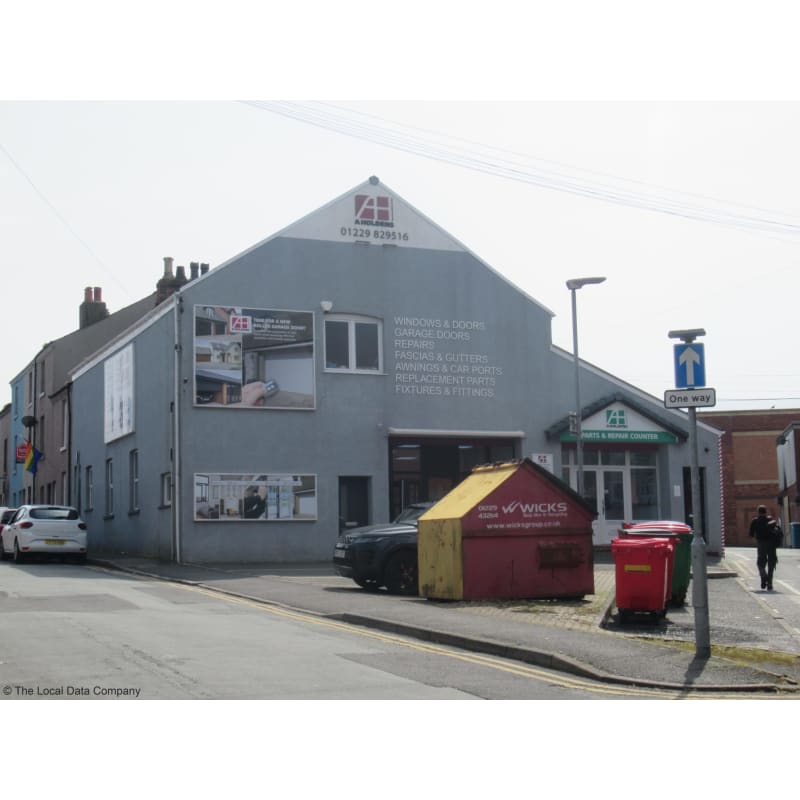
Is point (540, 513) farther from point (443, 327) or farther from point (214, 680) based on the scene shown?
point (443, 327)

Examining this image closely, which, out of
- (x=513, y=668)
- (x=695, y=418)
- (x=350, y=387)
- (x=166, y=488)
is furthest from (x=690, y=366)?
(x=166, y=488)

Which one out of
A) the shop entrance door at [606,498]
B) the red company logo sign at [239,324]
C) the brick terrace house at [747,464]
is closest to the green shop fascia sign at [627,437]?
the shop entrance door at [606,498]

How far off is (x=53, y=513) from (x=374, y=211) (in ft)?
38.3

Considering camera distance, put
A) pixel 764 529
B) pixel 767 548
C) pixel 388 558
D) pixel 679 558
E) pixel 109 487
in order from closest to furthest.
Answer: pixel 679 558, pixel 388 558, pixel 767 548, pixel 764 529, pixel 109 487

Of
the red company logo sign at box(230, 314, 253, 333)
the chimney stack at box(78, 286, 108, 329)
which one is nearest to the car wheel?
the red company logo sign at box(230, 314, 253, 333)

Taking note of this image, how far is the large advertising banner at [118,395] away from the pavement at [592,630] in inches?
471

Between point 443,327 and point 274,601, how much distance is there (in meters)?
15.5

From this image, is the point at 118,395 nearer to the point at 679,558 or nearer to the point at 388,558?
the point at 388,558

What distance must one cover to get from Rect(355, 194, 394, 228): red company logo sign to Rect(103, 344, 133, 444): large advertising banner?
8043 millimetres

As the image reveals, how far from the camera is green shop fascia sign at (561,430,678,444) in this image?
3333 centimetres

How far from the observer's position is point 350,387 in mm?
30906

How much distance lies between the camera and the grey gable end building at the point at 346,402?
29.3m

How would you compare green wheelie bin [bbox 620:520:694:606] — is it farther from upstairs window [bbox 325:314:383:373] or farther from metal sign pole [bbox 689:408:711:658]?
upstairs window [bbox 325:314:383:373]

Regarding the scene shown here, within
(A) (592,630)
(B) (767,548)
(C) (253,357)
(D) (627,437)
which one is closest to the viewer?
(A) (592,630)
